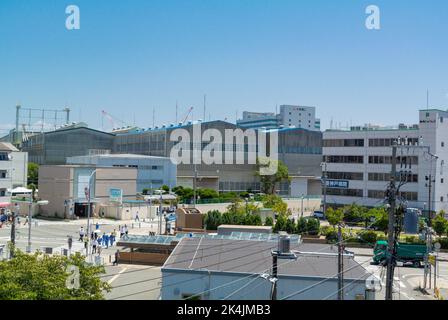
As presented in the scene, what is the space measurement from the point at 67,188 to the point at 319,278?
23.3 m

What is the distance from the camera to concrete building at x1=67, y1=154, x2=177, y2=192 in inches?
1593

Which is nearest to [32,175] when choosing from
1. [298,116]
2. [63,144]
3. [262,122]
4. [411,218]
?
[63,144]

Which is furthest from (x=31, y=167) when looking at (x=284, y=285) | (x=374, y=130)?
(x=284, y=285)

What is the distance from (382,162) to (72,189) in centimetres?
1912

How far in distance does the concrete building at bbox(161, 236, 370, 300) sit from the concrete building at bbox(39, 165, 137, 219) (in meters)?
20.3

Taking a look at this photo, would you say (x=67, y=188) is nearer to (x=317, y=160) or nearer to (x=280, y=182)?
(x=280, y=182)

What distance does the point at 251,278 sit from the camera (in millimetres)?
11078

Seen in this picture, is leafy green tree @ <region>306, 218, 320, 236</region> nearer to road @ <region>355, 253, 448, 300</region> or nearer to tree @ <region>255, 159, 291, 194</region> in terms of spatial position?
road @ <region>355, 253, 448, 300</region>

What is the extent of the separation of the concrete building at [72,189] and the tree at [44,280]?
2220 centimetres

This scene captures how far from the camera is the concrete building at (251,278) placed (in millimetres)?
10830

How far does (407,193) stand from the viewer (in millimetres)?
32719

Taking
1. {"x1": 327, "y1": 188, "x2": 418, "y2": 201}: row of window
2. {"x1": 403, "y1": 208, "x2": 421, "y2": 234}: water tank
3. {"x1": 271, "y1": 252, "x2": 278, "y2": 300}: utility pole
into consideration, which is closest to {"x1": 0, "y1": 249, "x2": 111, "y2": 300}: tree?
{"x1": 271, "y1": 252, "x2": 278, "y2": 300}: utility pole

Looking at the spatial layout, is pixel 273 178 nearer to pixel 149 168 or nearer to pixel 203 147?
pixel 203 147

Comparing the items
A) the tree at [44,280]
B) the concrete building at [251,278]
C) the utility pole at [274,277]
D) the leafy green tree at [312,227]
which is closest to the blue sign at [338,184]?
the leafy green tree at [312,227]
